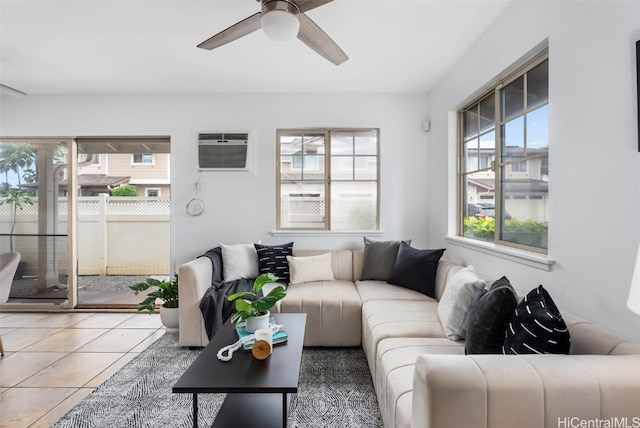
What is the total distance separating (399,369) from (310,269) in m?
1.74

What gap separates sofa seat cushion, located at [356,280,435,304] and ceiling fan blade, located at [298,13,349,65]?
6.13 ft

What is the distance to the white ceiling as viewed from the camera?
82.5 inches

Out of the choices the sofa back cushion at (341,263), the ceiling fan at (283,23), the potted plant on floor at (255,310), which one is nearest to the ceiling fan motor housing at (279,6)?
the ceiling fan at (283,23)

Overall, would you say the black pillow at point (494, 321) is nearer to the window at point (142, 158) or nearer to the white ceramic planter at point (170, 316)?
the white ceramic planter at point (170, 316)

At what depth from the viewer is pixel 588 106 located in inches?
57.5

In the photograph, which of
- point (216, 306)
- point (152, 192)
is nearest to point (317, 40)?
point (216, 306)

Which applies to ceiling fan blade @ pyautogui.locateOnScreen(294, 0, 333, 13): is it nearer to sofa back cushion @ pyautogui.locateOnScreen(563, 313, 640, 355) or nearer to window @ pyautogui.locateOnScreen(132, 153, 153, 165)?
sofa back cushion @ pyautogui.locateOnScreen(563, 313, 640, 355)

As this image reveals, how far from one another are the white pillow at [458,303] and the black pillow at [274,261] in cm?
169

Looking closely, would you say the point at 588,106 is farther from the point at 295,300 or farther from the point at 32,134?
the point at 32,134

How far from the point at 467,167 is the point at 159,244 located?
12.8 feet

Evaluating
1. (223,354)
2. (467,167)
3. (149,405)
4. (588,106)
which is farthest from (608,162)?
(149,405)

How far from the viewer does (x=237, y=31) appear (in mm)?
1913

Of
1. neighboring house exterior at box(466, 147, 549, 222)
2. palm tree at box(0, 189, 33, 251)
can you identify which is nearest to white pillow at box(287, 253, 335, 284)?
neighboring house exterior at box(466, 147, 549, 222)

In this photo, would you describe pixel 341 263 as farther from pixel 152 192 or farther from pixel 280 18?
pixel 152 192
